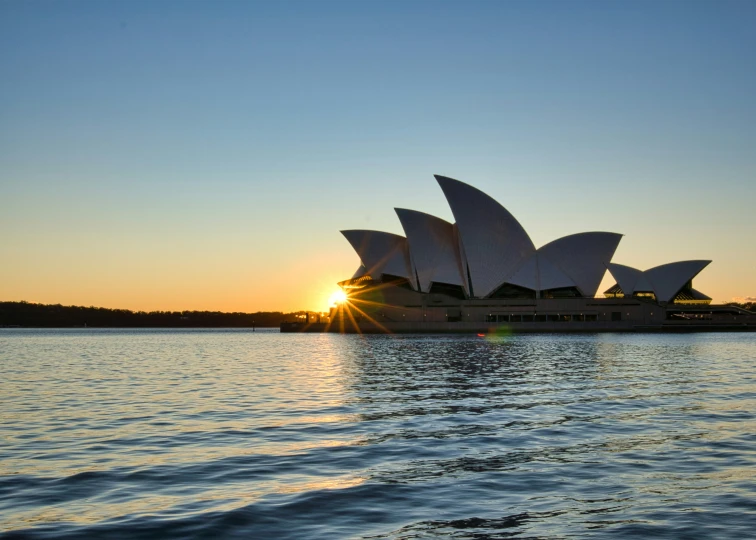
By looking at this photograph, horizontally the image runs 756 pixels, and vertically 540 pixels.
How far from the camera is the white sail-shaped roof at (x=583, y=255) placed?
9688 cm

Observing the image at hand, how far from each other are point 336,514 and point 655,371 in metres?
25.3

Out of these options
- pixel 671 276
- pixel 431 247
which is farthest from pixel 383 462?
pixel 671 276

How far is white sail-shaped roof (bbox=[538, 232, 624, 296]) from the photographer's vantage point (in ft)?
318

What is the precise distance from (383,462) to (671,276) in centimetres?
10286

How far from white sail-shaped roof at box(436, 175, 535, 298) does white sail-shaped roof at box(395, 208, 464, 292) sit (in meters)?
2.62

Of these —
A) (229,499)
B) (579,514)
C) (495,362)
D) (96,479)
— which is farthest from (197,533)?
(495,362)

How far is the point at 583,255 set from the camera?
98.5 metres

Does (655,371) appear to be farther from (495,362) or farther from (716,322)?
(716,322)

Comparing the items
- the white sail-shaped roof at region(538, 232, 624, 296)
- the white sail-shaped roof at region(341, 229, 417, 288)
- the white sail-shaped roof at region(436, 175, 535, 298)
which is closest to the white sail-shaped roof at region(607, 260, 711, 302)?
the white sail-shaped roof at region(538, 232, 624, 296)

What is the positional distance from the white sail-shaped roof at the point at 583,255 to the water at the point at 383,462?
7644cm

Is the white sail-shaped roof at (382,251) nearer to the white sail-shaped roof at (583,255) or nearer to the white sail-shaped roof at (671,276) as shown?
the white sail-shaped roof at (583,255)

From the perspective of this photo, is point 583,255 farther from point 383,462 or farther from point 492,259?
point 383,462

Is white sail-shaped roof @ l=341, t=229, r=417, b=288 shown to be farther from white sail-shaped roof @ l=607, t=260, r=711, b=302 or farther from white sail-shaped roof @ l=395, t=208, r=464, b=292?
white sail-shaped roof @ l=607, t=260, r=711, b=302

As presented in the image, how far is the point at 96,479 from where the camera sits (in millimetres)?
10367
